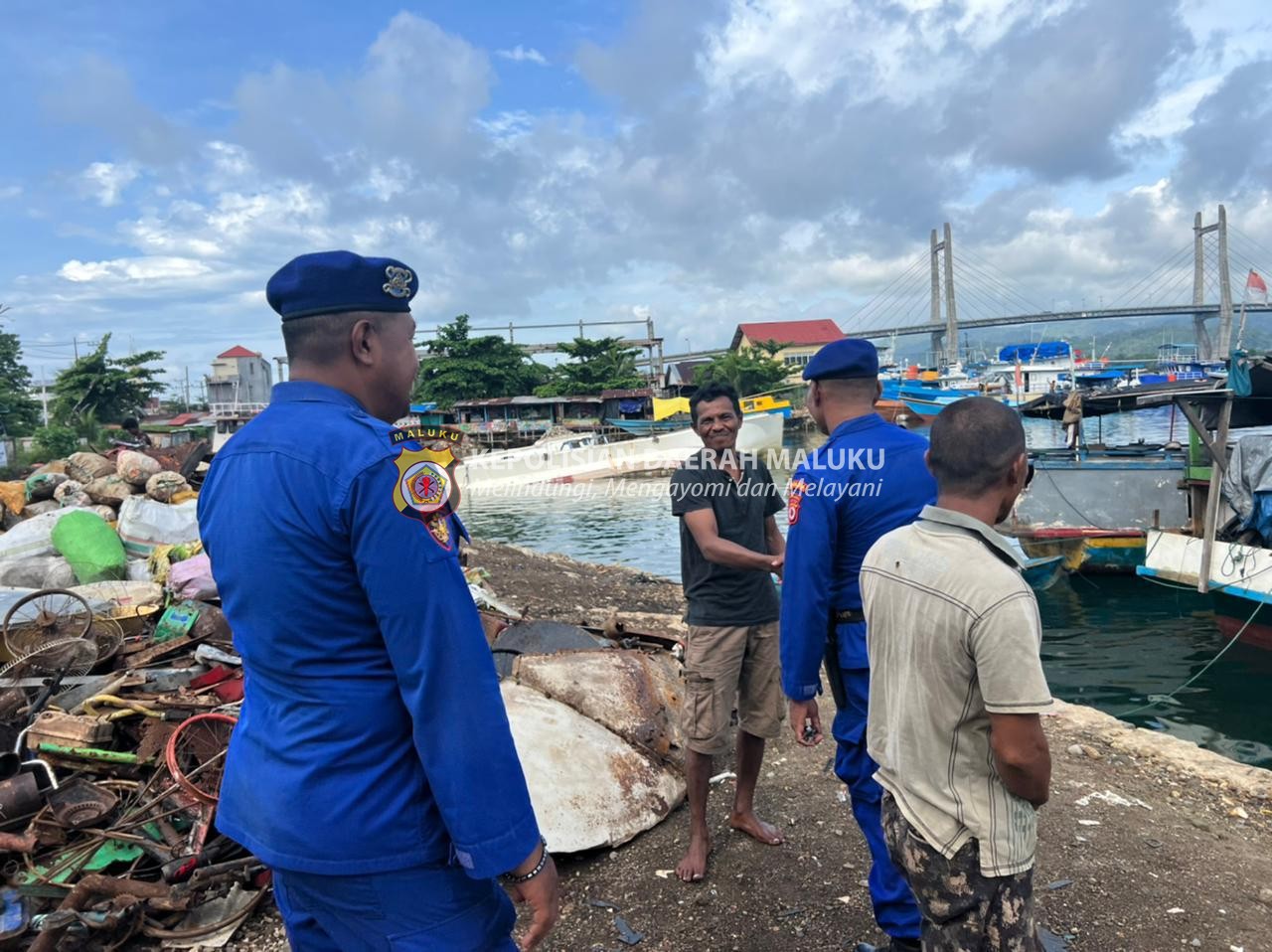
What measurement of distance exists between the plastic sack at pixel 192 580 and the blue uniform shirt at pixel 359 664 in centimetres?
482

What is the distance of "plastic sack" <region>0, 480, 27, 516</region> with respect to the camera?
32.0 ft

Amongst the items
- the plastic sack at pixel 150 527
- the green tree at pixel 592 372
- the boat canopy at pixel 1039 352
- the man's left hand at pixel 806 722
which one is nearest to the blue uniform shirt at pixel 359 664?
the man's left hand at pixel 806 722

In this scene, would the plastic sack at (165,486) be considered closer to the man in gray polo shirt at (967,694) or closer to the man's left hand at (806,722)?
the man's left hand at (806,722)

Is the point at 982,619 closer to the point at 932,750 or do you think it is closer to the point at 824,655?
the point at 932,750

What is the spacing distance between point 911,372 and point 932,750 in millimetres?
49511

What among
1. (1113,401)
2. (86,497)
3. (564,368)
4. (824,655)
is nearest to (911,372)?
(564,368)

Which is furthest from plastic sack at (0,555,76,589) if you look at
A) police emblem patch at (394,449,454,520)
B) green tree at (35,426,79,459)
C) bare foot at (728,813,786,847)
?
green tree at (35,426,79,459)

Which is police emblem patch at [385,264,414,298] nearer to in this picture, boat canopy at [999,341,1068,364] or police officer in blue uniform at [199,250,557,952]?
police officer in blue uniform at [199,250,557,952]

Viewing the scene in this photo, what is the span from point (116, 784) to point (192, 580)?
8.36ft

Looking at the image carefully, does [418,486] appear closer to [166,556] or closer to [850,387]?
[850,387]

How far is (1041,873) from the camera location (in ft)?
10.3

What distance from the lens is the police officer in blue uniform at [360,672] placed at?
1289 mm

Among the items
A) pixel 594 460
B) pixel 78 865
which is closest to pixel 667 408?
pixel 594 460

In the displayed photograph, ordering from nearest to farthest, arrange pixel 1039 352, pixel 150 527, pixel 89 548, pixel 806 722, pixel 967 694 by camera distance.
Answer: pixel 967 694 < pixel 806 722 < pixel 89 548 < pixel 150 527 < pixel 1039 352
